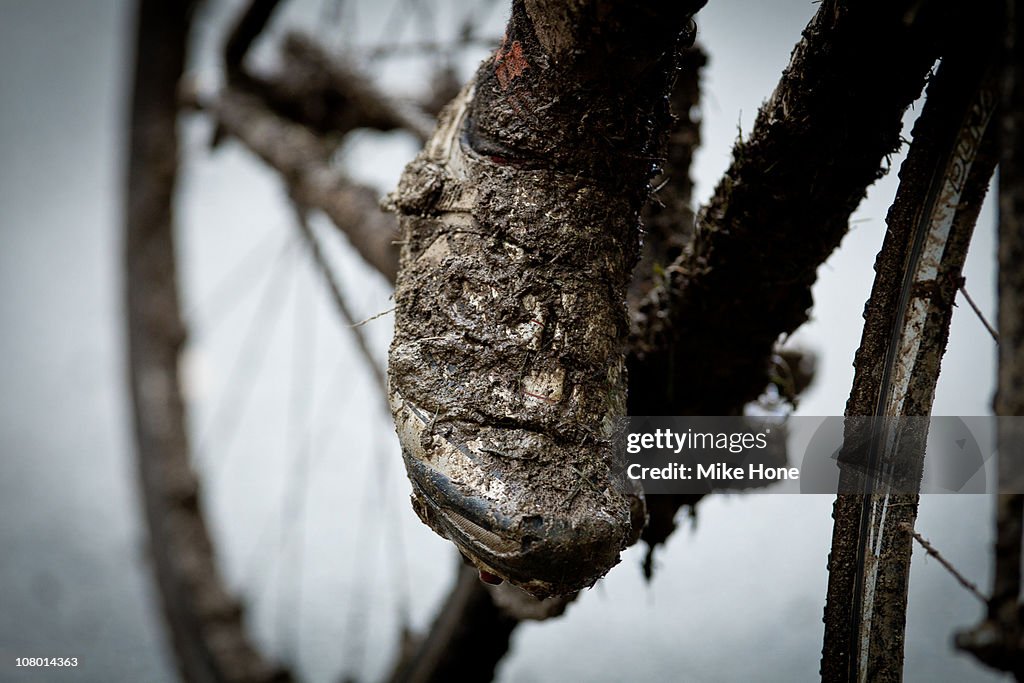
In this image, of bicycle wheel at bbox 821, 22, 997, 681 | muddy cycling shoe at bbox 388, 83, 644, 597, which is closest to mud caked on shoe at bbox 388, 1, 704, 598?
muddy cycling shoe at bbox 388, 83, 644, 597

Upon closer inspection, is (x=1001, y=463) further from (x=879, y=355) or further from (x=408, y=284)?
(x=408, y=284)

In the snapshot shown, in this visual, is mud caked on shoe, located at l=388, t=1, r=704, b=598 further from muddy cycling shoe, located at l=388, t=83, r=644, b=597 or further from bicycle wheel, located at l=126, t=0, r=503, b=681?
bicycle wheel, located at l=126, t=0, r=503, b=681

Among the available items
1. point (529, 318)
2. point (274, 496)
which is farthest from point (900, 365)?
point (274, 496)

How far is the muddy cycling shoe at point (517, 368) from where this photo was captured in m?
0.44

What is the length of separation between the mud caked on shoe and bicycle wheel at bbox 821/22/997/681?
0.41ft

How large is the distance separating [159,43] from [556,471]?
54.9 inches

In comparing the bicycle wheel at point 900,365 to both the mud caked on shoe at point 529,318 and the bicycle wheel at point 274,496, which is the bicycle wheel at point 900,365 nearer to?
the mud caked on shoe at point 529,318

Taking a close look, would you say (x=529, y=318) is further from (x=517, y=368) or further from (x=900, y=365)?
(x=900, y=365)

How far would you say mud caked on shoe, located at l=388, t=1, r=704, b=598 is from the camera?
442 mm

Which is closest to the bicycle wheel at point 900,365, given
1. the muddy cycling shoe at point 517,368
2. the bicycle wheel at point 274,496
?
the muddy cycling shoe at point 517,368

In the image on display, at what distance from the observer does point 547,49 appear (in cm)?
47

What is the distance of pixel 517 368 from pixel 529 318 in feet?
0.09

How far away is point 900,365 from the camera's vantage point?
1.46 feet

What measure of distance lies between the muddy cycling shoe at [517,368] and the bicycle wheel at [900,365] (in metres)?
0.12
